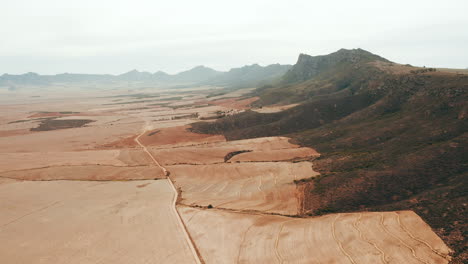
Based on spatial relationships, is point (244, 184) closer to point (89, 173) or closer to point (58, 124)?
point (89, 173)

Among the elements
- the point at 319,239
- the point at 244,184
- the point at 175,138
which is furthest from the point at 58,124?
the point at 319,239

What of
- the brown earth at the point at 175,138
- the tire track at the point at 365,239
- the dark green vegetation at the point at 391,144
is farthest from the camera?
the brown earth at the point at 175,138

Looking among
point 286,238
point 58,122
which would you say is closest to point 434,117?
point 286,238

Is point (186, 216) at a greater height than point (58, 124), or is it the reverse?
point (58, 124)

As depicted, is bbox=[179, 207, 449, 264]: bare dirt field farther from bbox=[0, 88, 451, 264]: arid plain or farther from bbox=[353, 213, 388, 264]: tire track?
bbox=[0, 88, 451, 264]: arid plain

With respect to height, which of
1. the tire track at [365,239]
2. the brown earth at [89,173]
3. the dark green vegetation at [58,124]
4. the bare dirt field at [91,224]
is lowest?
the bare dirt field at [91,224]

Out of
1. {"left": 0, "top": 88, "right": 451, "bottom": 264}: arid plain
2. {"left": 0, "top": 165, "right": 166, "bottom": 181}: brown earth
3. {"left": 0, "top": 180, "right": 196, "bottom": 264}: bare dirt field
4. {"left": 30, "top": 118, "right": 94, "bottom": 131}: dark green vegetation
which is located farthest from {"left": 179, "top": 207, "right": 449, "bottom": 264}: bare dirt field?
{"left": 30, "top": 118, "right": 94, "bottom": 131}: dark green vegetation

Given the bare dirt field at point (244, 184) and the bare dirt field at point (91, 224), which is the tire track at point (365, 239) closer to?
the bare dirt field at point (244, 184)

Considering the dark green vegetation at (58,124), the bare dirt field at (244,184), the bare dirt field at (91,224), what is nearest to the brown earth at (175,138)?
the bare dirt field at (244,184)
